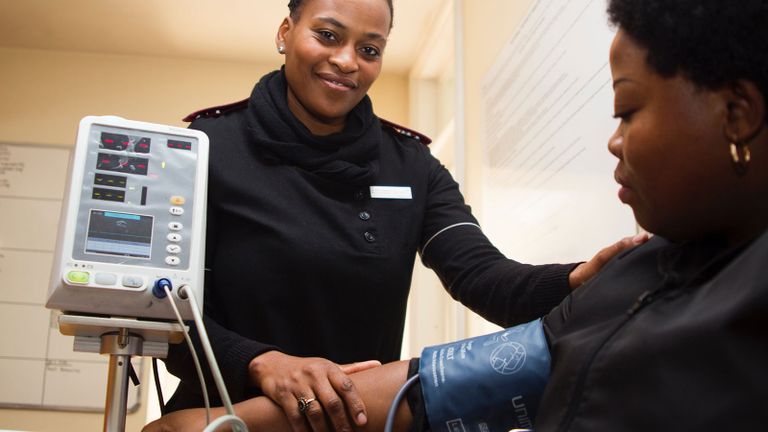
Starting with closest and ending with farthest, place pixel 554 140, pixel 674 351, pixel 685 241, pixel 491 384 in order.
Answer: pixel 674 351, pixel 685 241, pixel 491 384, pixel 554 140

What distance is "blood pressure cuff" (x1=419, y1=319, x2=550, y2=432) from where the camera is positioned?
2.82 ft

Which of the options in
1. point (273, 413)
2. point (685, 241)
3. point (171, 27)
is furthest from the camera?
point (171, 27)

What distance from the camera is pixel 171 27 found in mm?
3715

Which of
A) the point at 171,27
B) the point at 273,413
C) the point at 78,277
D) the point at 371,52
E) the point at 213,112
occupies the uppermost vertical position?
the point at 171,27

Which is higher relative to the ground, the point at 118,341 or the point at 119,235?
the point at 119,235

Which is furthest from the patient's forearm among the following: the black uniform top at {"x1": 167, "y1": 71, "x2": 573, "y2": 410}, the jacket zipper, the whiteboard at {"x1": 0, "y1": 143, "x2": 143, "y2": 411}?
the whiteboard at {"x1": 0, "y1": 143, "x2": 143, "y2": 411}

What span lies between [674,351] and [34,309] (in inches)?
138

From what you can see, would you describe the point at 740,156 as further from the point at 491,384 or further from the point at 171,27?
the point at 171,27

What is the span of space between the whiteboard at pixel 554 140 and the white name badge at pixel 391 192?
42 cm

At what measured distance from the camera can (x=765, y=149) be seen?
0.63 meters

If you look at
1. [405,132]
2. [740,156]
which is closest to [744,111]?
[740,156]

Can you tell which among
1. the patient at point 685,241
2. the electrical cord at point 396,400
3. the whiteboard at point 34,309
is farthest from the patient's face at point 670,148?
the whiteboard at point 34,309

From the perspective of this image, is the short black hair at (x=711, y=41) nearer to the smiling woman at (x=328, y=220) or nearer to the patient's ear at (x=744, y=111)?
the patient's ear at (x=744, y=111)

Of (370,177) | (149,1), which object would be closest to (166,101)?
(149,1)
